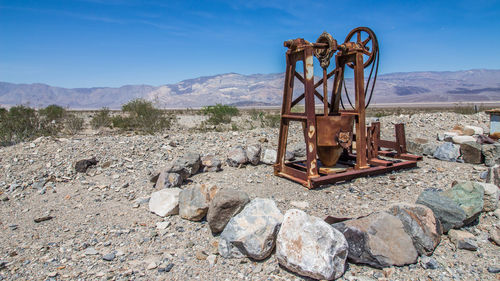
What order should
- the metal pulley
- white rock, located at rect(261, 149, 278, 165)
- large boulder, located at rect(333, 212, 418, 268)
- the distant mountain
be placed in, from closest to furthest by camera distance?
large boulder, located at rect(333, 212, 418, 268) → the metal pulley → white rock, located at rect(261, 149, 278, 165) → the distant mountain

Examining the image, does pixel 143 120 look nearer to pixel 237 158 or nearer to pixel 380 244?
pixel 237 158

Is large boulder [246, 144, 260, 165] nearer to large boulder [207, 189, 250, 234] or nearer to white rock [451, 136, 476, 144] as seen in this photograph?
large boulder [207, 189, 250, 234]

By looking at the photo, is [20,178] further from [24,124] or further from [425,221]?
[24,124]

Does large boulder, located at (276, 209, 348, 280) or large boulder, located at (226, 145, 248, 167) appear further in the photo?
large boulder, located at (226, 145, 248, 167)

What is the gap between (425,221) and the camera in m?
3.48

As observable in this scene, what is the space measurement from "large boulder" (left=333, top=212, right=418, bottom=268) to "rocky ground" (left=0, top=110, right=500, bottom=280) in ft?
0.29

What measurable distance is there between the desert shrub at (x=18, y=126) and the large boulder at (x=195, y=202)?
27.3 ft

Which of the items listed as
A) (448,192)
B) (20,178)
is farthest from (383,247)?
(20,178)

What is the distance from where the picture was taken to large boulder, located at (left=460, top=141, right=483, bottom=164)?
638 cm

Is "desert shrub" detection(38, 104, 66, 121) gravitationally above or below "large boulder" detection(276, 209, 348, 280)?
above

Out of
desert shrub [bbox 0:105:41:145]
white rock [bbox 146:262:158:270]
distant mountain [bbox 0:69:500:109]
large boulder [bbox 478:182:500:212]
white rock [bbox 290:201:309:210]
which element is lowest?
white rock [bbox 146:262:158:270]

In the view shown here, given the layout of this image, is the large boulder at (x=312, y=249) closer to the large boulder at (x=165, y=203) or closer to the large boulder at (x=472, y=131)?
the large boulder at (x=165, y=203)

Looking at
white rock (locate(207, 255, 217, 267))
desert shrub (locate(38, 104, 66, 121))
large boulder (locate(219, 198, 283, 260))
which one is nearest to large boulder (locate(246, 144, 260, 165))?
large boulder (locate(219, 198, 283, 260))

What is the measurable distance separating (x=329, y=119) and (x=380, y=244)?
100 inches
